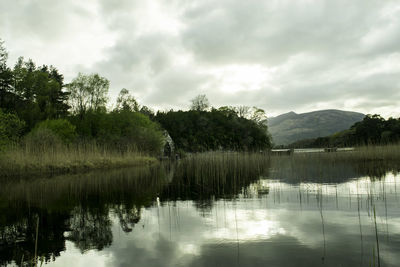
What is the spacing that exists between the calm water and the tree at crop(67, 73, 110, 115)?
36281 mm

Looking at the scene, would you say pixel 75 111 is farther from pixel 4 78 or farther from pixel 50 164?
pixel 50 164

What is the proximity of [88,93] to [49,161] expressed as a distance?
1126 inches

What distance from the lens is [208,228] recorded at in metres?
5.52

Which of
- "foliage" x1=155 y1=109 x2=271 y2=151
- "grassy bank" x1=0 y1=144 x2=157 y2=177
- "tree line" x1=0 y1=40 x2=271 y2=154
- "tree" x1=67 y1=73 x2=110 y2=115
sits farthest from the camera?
"foliage" x1=155 y1=109 x2=271 y2=151

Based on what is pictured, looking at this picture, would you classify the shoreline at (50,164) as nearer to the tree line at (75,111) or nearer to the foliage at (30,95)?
the tree line at (75,111)

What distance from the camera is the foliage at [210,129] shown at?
66188 millimetres

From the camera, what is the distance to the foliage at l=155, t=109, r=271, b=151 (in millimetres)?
66188

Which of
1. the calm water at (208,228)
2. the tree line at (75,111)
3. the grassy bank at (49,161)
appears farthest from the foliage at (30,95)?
the calm water at (208,228)

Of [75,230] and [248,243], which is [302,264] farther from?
[75,230]

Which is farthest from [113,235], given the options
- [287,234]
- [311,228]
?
[311,228]

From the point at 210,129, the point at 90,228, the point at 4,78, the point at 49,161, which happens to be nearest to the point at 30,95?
the point at 4,78

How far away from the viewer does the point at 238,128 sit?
72000 mm

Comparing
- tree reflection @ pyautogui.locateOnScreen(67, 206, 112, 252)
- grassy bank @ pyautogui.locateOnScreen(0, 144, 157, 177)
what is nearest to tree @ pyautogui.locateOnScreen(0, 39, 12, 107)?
grassy bank @ pyautogui.locateOnScreen(0, 144, 157, 177)

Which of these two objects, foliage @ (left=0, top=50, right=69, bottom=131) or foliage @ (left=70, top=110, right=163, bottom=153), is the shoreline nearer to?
foliage @ (left=70, top=110, right=163, bottom=153)
